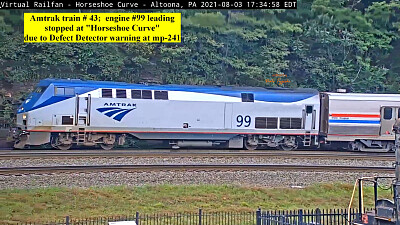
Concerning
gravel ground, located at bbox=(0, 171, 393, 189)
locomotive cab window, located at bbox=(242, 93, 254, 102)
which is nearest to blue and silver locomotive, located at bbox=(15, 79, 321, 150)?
locomotive cab window, located at bbox=(242, 93, 254, 102)

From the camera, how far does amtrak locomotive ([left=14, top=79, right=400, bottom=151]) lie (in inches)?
1015

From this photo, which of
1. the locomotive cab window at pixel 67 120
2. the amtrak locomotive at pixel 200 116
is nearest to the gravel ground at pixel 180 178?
the locomotive cab window at pixel 67 120

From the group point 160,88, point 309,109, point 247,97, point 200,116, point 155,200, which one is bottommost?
point 155,200

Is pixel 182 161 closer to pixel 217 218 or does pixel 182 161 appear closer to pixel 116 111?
pixel 116 111

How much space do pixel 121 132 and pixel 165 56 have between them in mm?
11668

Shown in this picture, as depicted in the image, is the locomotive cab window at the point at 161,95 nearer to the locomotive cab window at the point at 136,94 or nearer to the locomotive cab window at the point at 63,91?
the locomotive cab window at the point at 136,94

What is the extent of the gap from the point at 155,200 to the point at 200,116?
11142 millimetres

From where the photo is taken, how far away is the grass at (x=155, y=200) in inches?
626

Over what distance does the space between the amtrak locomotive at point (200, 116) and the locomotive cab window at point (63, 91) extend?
50 millimetres

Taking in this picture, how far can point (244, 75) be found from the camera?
125 ft

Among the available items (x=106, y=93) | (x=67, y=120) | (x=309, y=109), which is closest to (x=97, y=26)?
(x=106, y=93)

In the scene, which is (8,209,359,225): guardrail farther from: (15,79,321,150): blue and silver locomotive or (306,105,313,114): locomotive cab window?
(306,105,313,114): locomotive cab window

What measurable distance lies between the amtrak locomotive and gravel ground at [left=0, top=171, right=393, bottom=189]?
272 inches

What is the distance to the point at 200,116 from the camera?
2789cm
